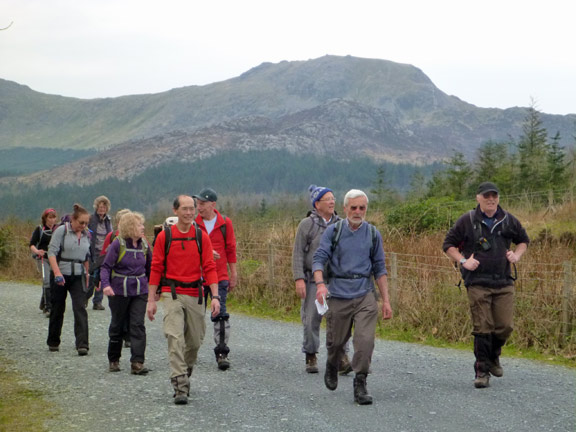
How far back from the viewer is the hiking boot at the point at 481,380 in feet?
23.3

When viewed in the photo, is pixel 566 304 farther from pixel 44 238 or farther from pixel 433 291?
pixel 44 238

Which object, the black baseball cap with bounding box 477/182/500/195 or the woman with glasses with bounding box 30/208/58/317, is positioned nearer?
the black baseball cap with bounding box 477/182/500/195

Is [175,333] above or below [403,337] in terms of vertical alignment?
above

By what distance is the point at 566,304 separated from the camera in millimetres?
9328

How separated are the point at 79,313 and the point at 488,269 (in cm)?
484

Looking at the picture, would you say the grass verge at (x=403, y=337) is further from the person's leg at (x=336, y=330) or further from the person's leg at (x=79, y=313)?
the person's leg at (x=79, y=313)

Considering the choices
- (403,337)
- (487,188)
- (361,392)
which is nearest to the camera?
(361,392)

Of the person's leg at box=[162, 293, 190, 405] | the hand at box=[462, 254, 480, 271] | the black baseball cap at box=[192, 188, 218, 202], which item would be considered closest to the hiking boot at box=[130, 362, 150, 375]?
the person's leg at box=[162, 293, 190, 405]

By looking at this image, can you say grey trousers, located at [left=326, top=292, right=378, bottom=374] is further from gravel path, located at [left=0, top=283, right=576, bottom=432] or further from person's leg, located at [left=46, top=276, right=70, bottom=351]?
person's leg, located at [left=46, top=276, right=70, bottom=351]

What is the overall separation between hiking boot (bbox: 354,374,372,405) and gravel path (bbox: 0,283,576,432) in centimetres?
8

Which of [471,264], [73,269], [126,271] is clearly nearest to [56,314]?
[73,269]

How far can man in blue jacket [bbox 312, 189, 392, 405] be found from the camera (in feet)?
21.6

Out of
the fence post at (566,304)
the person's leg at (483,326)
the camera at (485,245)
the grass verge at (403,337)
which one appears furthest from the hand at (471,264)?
the fence post at (566,304)

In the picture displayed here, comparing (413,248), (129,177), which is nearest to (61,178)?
(129,177)
